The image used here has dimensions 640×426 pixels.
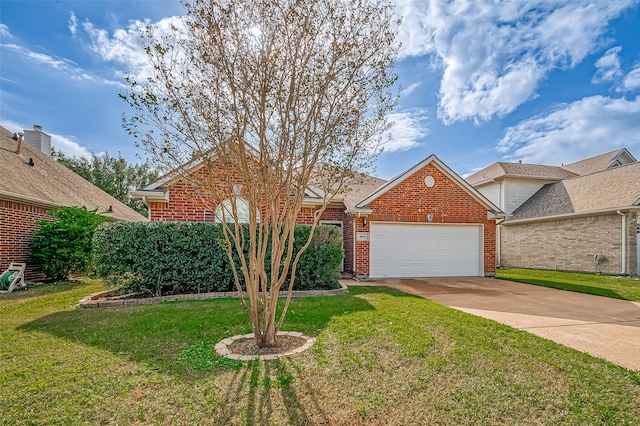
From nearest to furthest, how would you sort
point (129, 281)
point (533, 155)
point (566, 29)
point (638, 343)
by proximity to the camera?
point (638, 343) → point (129, 281) → point (566, 29) → point (533, 155)

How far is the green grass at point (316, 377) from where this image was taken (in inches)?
109

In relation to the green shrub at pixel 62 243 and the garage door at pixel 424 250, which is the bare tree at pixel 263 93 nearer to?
the garage door at pixel 424 250

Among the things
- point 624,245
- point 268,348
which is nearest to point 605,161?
point 624,245

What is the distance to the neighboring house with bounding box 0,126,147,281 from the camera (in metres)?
9.85

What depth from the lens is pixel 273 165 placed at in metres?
4.16

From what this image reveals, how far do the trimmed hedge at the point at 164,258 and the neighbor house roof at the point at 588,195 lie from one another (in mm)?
12514

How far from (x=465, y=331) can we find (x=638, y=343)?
7.74ft

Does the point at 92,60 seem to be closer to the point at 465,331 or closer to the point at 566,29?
the point at 465,331

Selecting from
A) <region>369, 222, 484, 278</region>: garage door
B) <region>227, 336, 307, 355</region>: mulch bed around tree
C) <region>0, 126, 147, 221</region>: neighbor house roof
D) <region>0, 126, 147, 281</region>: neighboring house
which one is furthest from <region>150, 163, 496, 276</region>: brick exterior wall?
<region>0, 126, 147, 281</region>: neighboring house

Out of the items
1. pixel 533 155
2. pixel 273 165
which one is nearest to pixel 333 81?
pixel 273 165

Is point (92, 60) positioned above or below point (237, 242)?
above

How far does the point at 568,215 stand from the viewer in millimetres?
14219

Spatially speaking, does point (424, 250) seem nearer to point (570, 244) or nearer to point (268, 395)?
point (570, 244)

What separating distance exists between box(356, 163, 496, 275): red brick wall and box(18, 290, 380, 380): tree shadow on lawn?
4.94 m
